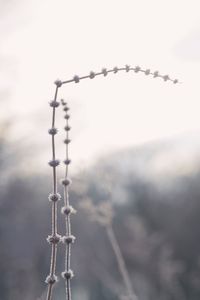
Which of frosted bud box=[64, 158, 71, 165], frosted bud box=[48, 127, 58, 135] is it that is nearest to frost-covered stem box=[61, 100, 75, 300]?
frosted bud box=[64, 158, 71, 165]

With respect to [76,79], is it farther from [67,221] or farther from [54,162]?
[67,221]

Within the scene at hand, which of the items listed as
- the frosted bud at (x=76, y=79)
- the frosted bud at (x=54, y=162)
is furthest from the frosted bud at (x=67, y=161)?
the frosted bud at (x=76, y=79)

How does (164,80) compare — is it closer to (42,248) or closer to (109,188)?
(109,188)

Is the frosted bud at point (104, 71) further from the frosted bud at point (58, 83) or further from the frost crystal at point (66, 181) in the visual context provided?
the frost crystal at point (66, 181)

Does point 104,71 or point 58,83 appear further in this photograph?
point 104,71

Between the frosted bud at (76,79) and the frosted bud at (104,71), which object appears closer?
the frosted bud at (76,79)

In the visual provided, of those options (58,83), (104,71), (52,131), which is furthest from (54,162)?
(104,71)

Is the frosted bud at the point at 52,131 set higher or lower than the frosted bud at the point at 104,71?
lower

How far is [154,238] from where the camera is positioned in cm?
1482

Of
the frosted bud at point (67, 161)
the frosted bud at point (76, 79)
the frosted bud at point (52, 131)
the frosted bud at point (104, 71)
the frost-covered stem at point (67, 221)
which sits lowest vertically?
the frost-covered stem at point (67, 221)

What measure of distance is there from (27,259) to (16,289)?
1337mm

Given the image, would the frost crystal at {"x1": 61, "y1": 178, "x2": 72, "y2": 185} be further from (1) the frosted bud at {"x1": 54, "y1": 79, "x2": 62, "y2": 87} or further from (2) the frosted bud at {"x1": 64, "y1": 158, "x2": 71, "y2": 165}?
(1) the frosted bud at {"x1": 54, "y1": 79, "x2": 62, "y2": 87}

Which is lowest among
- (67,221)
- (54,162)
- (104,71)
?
(67,221)

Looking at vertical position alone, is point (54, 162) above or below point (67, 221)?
above
